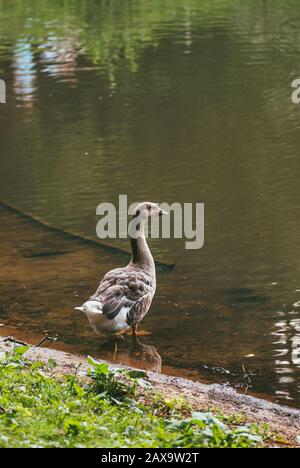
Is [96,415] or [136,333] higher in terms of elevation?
[96,415]

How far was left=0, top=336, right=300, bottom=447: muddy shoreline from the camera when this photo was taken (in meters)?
7.76

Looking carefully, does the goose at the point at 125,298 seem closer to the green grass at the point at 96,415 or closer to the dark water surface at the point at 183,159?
the dark water surface at the point at 183,159

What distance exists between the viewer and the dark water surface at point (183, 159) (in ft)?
34.2

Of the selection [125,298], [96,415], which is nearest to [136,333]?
[125,298]

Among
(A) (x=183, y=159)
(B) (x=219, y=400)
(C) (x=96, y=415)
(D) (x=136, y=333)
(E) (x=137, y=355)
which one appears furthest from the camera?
(A) (x=183, y=159)

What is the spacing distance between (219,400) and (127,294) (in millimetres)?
2184

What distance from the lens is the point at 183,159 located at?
1717 centimetres

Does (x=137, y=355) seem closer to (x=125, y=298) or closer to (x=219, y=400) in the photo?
(x=125, y=298)

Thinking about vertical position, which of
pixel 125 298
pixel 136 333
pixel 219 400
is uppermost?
pixel 219 400

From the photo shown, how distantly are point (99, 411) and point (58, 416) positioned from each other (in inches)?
18.7

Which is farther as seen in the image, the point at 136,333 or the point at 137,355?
the point at 136,333

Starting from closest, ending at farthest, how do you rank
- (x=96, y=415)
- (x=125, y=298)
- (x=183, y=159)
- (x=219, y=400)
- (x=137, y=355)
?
(x=96, y=415)
(x=219, y=400)
(x=137, y=355)
(x=125, y=298)
(x=183, y=159)

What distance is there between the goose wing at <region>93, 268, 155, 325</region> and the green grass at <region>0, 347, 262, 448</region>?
1.95m

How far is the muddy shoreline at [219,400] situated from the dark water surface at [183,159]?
44cm
